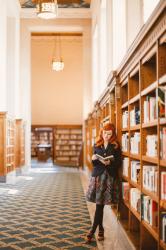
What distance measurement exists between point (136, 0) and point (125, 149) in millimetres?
2778

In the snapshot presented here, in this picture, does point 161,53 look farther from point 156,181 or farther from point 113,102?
point 113,102

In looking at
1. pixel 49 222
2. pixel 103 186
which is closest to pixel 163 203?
pixel 103 186

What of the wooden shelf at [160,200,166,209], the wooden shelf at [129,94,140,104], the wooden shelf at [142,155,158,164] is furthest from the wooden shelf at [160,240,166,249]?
the wooden shelf at [129,94,140,104]

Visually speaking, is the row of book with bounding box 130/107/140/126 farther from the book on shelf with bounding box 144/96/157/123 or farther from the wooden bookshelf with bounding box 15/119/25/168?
the wooden bookshelf with bounding box 15/119/25/168

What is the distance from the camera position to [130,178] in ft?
18.1

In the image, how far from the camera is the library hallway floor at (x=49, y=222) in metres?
5.50

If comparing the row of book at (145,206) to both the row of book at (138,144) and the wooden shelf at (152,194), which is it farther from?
the row of book at (138,144)

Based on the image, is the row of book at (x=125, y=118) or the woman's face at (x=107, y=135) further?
the row of book at (x=125, y=118)

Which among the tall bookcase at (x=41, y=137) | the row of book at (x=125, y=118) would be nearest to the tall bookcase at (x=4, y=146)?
the row of book at (x=125, y=118)

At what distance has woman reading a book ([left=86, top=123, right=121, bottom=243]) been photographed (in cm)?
564

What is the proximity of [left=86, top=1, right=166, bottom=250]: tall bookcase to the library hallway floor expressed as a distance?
0.55 metres

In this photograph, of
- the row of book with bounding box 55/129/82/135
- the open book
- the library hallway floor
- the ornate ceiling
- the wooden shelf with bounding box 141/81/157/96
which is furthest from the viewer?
the row of book with bounding box 55/129/82/135

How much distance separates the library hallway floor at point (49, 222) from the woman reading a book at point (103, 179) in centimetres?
36

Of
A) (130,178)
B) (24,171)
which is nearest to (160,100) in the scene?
(130,178)
